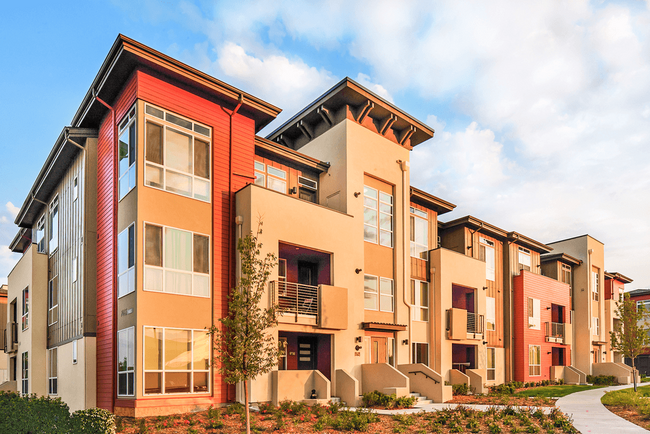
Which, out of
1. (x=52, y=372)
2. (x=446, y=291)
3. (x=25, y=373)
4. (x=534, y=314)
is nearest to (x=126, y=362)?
(x=52, y=372)

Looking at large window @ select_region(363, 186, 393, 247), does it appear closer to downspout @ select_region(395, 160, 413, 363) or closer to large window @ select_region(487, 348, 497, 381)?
downspout @ select_region(395, 160, 413, 363)

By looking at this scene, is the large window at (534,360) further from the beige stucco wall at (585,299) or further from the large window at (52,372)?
the large window at (52,372)

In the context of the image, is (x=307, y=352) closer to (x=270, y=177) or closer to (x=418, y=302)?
(x=418, y=302)

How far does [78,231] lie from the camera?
19.7m

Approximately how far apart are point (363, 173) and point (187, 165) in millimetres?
8806

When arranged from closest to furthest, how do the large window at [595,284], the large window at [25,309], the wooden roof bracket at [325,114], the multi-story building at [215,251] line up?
the multi-story building at [215,251], the wooden roof bracket at [325,114], the large window at [25,309], the large window at [595,284]

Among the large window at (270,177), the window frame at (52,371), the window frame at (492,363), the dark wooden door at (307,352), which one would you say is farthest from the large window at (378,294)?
the window frame at (52,371)

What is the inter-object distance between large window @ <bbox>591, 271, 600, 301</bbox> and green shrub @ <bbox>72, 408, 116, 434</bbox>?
40.8 meters

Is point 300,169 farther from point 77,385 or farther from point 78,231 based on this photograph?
point 77,385

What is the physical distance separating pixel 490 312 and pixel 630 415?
1593 cm

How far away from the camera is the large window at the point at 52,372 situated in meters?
21.4

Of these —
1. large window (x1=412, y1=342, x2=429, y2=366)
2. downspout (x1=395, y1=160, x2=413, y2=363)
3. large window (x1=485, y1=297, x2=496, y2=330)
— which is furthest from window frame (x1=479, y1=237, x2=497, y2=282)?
downspout (x1=395, y1=160, x2=413, y2=363)

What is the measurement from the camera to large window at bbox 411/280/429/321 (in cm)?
2593

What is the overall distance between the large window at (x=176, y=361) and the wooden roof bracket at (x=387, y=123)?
13305 millimetres
